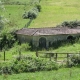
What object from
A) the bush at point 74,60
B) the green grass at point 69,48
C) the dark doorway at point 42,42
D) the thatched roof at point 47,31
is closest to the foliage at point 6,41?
the thatched roof at point 47,31

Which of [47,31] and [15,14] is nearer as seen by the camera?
[47,31]

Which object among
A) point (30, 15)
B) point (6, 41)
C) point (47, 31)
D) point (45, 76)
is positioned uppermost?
point (30, 15)

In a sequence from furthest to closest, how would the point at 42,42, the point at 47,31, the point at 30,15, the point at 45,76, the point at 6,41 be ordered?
the point at 30,15
the point at 47,31
the point at 6,41
the point at 42,42
the point at 45,76

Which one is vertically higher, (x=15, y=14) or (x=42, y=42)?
(x=15, y=14)

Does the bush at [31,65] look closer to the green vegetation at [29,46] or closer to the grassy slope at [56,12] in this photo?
the green vegetation at [29,46]

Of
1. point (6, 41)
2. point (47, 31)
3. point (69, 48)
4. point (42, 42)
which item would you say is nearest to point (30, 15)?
point (47, 31)

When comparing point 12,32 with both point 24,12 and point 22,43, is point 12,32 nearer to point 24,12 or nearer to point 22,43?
point 22,43

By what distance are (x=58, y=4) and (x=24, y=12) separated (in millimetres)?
16521

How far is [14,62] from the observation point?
33.1 meters

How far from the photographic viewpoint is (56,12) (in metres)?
77.3

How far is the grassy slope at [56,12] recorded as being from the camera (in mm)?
67412

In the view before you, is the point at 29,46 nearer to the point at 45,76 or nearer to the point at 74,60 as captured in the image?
the point at 74,60

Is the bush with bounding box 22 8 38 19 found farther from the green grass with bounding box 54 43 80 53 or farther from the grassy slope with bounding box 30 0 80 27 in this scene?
the green grass with bounding box 54 43 80 53

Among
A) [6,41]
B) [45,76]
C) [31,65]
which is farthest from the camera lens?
[6,41]
